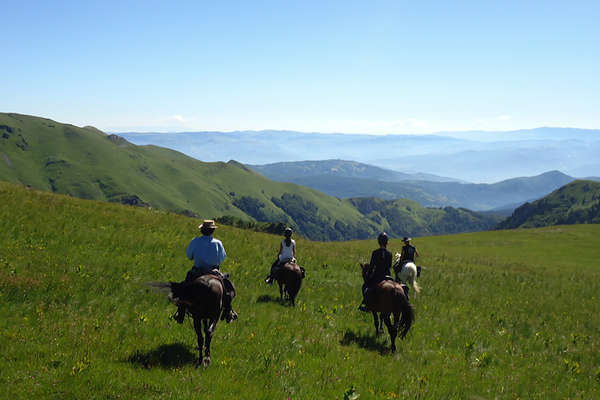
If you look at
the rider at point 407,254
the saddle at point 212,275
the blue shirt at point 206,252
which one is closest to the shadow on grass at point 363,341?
the saddle at point 212,275

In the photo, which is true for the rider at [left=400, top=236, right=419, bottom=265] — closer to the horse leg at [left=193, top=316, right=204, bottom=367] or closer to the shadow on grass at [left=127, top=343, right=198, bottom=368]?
the shadow on grass at [left=127, top=343, right=198, bottom=368]

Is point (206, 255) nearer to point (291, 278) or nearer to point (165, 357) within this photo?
point (165, 357)

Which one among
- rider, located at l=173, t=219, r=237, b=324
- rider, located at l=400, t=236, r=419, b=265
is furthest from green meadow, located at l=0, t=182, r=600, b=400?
rider, located at l=400, t=236, r=419, b=265

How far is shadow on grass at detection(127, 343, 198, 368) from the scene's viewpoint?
8.59 metres

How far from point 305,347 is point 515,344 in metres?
8.30

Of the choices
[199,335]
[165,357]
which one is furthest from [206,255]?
[165,357]

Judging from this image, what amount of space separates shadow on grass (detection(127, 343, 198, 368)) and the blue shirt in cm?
210

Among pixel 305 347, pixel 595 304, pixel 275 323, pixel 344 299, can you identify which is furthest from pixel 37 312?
pixel 595 304

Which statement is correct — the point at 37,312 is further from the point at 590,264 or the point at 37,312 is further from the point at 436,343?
the point at 590,264

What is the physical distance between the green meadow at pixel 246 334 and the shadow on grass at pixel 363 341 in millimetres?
44

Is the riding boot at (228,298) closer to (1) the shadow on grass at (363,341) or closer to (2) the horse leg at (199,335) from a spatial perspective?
(2) the horse leg at (199,335)

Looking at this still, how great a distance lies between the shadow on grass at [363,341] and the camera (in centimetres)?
1161

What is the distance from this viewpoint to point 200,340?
896cm

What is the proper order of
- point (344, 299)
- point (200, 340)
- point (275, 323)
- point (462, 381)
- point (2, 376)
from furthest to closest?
point (344, 299)
point (275, 323)
point (462, 381)
point (200, 340)
point (2, 376)
